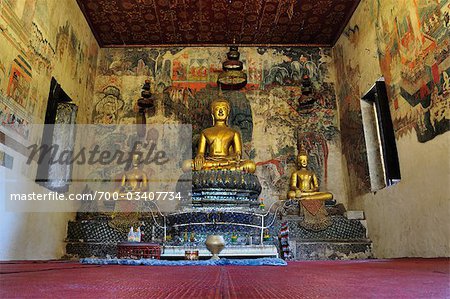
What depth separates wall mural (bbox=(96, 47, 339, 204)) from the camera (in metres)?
6.79

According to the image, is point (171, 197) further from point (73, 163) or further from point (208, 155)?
point (73, 163)

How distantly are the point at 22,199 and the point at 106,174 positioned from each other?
2428 mm

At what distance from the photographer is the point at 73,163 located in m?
6.09

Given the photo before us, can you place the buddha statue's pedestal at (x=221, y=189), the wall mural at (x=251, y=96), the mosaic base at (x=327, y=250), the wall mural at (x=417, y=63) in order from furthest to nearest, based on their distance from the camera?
the wall mural at (x=251, y=96) < the buddha statue's pedestal at (x=221, y=189) < the mosaic base at (x=327, y=250) < the wall mural at (x=417, y=63)

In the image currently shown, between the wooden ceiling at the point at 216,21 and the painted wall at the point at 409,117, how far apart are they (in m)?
0.80

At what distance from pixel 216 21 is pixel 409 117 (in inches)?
147

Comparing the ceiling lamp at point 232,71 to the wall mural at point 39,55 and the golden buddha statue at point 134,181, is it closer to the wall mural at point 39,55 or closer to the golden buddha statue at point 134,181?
the golden buddha statue at point 134,181

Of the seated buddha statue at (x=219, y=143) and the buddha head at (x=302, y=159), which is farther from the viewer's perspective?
the buddha head at (x=302, y=159)

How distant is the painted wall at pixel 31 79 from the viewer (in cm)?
386

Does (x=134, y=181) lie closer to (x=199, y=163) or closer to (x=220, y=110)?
(x=199, y=163)

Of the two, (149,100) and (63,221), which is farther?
(149,100)

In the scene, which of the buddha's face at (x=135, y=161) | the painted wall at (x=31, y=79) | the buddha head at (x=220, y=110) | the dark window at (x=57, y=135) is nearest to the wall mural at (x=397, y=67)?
the buddha head at (x=220, y=110)

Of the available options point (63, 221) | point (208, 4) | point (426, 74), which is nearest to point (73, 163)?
point (63, 221)

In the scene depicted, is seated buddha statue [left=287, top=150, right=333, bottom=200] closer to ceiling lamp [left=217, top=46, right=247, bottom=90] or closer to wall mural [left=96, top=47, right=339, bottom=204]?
wall mural [left=96, top=47, right=339, bottom=204]
